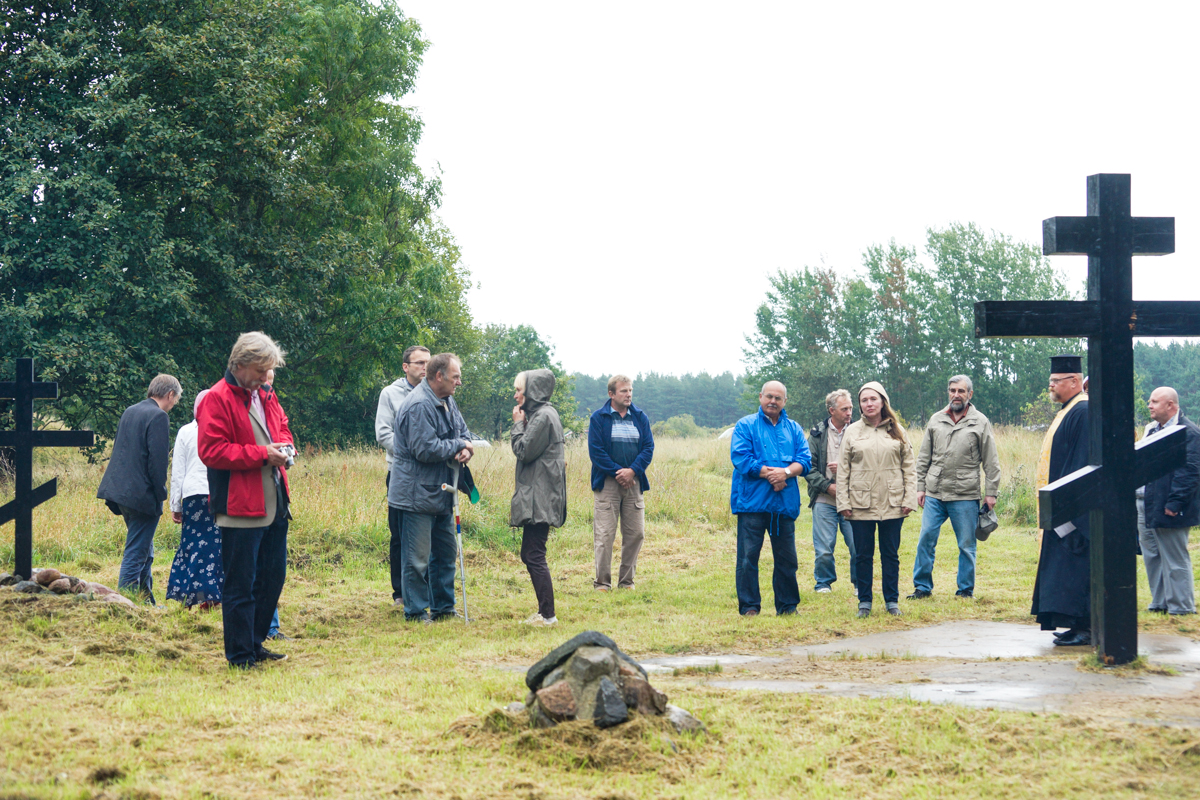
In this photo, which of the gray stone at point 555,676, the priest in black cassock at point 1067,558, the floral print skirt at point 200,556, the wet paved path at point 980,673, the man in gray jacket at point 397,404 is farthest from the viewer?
the man in gray jacket at point 397,404

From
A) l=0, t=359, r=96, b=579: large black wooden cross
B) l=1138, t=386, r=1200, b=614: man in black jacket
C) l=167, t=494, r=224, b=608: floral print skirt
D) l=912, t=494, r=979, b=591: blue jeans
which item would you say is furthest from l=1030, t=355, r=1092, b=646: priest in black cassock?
l=0, t=359, r=96, b=579: large black wooden cross

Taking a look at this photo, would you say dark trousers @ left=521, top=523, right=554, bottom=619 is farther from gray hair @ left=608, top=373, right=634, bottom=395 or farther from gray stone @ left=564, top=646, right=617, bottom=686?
gray stone @ left=564, top=646, right=617, bottom=686

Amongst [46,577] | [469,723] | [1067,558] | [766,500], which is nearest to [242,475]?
[469,723]

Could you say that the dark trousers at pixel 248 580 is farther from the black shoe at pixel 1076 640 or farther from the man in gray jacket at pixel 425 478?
the black shoe at pixel 1076 640

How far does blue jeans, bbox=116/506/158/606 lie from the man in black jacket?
8483 millimetres

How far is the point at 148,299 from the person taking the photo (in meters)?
19.4

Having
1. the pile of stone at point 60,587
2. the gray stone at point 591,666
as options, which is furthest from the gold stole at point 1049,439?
the pile of stone at point 60,587

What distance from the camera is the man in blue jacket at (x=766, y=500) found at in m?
8.10

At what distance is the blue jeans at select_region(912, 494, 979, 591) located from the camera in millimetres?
9188

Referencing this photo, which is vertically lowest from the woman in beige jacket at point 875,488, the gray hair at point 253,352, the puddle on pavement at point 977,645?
the puddle on pavement at point 977,645

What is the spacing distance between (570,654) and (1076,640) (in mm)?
4043

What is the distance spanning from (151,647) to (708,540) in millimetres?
9414

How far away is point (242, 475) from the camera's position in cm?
585

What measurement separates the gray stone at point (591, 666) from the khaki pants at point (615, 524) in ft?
18.1
